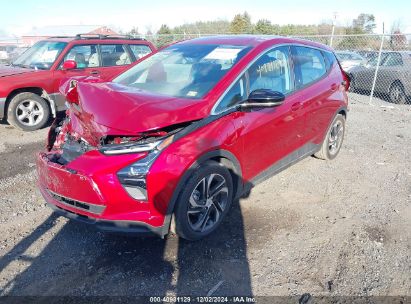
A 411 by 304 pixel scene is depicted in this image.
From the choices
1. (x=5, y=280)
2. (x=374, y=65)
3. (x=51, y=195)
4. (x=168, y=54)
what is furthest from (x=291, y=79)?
(x=374, y=65)

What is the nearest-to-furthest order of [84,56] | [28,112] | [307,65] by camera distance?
[307,65] < [28,112] < [84,56]

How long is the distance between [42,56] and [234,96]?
18.4 ft

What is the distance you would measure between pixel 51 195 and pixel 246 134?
185cm

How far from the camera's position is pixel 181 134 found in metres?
2.89

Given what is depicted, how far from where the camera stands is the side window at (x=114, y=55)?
7.70 meters

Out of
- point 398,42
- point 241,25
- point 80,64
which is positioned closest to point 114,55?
point 80,64

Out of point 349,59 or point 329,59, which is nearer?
point 329,59

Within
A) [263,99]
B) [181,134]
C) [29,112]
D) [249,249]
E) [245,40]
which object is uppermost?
[245,40]

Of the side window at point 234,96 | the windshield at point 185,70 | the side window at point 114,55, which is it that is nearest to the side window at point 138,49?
the side window at point 114,55

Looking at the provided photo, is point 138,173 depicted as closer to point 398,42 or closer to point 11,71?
point 11,71

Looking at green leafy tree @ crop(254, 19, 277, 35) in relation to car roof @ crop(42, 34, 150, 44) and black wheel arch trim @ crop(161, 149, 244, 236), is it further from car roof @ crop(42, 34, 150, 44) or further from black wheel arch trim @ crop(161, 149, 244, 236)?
black wheel arch trim @ crop(161, 149, 244, 236)

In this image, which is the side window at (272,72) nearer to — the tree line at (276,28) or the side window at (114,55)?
the side window at (114,55)

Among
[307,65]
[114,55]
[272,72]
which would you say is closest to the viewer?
[272,72]

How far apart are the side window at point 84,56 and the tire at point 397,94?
8.70m
